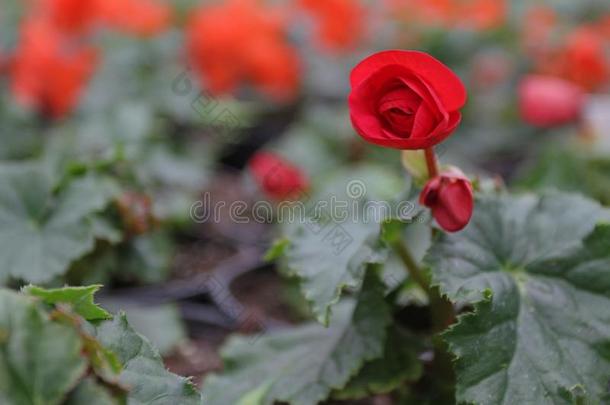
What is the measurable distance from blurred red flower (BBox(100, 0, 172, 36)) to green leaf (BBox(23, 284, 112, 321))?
1715mm

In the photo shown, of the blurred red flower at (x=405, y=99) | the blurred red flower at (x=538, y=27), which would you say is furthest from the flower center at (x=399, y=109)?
the blurred red flower at (x=538, y=27)

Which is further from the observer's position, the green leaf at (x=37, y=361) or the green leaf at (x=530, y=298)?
the green leaf at (x=530, y=298)

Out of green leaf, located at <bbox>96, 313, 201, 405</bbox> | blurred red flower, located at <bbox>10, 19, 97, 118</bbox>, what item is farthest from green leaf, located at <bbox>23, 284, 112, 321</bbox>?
blurred red flower, located at <bbox>10, 19, 97, 118</bbox>

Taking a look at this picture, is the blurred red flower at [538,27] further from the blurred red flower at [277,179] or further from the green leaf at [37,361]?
the green leaf at [37,361]

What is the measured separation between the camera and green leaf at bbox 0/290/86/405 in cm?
60

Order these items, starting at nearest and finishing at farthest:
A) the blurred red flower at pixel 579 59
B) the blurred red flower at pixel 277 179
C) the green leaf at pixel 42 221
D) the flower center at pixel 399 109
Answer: the flower center at pixel 399 109, the green leaf at pixel 42 221, the blurred red flower at pixel 277 179, the blurred red flower at pixel 579 59

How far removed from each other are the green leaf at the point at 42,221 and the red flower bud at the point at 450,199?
525 mm

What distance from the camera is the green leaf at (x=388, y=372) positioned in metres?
1.01

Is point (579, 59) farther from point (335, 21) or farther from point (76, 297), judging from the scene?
point (76, 297)

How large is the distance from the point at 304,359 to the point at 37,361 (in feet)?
1.65

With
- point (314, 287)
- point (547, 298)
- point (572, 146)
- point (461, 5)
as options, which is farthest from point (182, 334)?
Result: point (461, 5)

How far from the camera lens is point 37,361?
2.00ft

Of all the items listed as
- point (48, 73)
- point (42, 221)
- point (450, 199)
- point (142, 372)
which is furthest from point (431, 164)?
point (48, 73)

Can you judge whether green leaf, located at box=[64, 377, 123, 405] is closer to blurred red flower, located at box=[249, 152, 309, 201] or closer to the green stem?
the green stem
